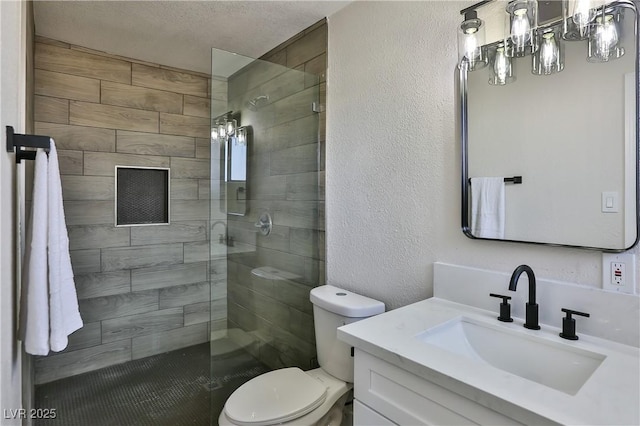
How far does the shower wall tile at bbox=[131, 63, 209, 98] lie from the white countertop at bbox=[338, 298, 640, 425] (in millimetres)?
2655

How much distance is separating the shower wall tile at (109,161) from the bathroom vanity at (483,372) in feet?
7.80

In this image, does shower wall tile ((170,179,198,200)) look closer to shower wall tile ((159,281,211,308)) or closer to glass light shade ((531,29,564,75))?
shower wall tile ((159,281,211,308))

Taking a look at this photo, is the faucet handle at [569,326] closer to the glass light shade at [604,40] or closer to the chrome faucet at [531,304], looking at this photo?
the chrome faucet at [531,304]

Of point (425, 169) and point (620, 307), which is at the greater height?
point (425, 169)

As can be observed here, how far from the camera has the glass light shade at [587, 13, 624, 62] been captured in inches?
42.8

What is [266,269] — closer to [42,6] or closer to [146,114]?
[146,114]

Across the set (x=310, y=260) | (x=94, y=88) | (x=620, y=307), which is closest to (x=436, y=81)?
(x=620, y=307)

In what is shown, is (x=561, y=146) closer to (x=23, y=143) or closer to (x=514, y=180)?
(x=514, y=180)

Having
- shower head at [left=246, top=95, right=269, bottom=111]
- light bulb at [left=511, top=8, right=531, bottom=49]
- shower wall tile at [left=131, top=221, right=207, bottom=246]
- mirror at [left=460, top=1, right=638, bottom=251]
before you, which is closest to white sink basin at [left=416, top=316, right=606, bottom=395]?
mirror at [left=460, top=1, right=638, bottom=251]

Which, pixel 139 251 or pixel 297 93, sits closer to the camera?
pixel 297 93

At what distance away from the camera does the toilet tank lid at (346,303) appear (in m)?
1.66

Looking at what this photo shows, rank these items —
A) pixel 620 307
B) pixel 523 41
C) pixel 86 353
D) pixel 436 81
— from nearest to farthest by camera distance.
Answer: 1. pixel 620 307
2. pixel 523 41
3. pixel 436 81
4. pixel 86 353

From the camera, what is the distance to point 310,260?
225cm

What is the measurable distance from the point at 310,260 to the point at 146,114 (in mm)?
1841
